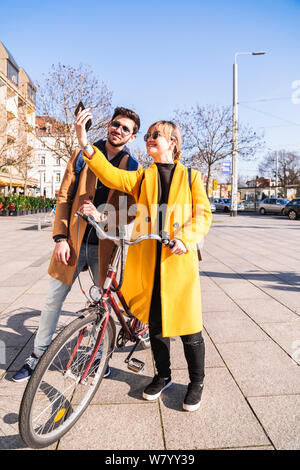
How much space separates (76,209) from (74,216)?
50 millimetres

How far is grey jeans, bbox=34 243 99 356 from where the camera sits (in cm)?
250

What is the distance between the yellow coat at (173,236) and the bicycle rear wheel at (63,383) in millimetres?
387

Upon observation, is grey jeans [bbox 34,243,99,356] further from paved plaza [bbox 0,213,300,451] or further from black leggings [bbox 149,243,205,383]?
black leggings [bbox 149,243,205,383]

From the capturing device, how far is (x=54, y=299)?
251 cm

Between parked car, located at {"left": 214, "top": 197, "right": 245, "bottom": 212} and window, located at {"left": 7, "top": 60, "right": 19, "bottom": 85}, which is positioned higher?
window, located at {"left": 7, "top": 60, "right": 19, "bottom": 85}

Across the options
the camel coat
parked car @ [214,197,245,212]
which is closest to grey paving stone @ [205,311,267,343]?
the camel coat

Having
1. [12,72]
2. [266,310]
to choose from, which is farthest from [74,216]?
[12,72]

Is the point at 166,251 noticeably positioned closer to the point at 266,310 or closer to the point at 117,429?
the point at 117,429

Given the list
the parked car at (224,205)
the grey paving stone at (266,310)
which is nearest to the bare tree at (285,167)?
the parked car at (224,205)

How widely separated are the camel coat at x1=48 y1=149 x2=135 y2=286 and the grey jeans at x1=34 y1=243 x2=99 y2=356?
73 mm

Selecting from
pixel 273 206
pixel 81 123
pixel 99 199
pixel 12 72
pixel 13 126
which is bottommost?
pixel 99 199

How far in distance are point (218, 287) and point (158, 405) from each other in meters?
3.34

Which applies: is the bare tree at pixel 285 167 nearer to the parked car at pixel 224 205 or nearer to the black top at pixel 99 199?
the parked car at pixel 224 205

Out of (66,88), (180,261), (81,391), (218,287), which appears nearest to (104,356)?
(81,391)
